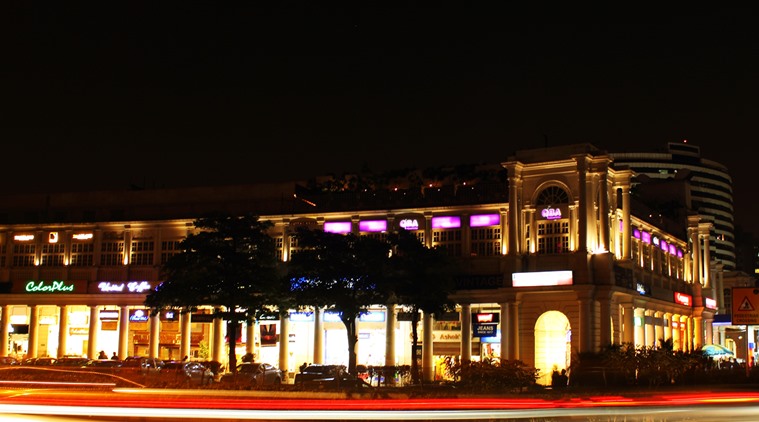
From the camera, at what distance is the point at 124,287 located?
80.5 metres

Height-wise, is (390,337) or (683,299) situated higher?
(683,299)

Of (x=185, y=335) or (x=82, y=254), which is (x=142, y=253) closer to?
(x=82, y=254)

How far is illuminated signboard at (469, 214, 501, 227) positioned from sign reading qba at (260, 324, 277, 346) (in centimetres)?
1927

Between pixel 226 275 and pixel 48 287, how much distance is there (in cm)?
2731

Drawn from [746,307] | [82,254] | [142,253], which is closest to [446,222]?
[142,253]

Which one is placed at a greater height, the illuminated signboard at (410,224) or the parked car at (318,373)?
the illuminated signboard at (410,224)

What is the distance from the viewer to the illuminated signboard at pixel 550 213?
6706cm

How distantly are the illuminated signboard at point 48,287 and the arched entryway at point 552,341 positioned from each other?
42795 mm

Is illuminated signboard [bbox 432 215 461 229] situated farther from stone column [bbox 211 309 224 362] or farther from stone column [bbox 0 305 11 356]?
stone column [bbox 0 305 11 356]

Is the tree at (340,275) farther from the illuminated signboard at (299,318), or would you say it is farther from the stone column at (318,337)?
the illuminated signboard at (299,318)

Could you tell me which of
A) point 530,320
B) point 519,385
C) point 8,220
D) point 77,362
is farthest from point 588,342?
point 8,220

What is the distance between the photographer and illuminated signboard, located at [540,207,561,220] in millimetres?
67062

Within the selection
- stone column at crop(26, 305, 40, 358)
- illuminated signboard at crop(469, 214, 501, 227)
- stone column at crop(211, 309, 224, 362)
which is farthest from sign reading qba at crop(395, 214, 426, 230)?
stone column at crop(26, 305, 40, 358)

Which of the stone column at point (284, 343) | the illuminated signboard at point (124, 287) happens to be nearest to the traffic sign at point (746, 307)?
the stone column at point (284, 343)
